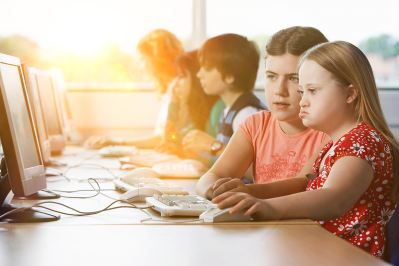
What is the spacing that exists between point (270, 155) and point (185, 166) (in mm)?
454

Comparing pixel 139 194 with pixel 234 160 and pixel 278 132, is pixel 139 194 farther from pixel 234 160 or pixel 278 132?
pixel 278 132

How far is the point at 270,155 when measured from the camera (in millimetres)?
2129

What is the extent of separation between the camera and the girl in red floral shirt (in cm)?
145

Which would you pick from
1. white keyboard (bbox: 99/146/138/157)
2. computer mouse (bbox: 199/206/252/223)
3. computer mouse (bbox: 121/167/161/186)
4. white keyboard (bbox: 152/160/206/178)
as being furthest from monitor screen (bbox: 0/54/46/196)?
white keyboard (bbox: 99/146/138/157)

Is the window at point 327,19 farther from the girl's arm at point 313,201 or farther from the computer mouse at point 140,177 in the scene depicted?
the girl's arm at point 313,201

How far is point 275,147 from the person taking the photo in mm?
Answer: 2131

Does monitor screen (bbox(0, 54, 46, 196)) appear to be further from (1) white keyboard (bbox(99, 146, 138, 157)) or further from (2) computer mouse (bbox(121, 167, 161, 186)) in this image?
(1) white keyboard (bbox(99, 146, 138, 157))

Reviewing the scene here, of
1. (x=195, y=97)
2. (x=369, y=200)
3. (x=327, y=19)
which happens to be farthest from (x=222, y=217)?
(x=327, y=19)

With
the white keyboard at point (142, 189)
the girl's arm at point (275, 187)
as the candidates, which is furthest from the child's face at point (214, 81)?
the girl's arm at point (275, 187)

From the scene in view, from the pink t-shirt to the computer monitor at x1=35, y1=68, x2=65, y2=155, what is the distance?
3.95ft

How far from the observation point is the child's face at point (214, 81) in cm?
313

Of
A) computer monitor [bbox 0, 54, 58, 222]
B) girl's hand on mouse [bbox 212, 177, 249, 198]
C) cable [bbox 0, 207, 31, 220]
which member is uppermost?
computer monitor [bbox 0, 54, 58, 222]

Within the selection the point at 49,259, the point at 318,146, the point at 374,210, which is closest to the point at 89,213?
the point at 49,259

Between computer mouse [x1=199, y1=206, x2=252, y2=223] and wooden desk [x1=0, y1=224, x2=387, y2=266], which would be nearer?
wooden desk [x1=0, y1=224, x2=387, y2=266]
